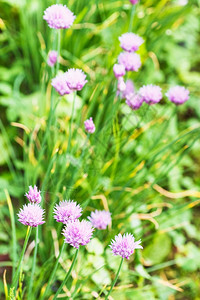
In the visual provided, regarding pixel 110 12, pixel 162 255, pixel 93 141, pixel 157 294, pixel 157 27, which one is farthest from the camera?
pixel 110 12

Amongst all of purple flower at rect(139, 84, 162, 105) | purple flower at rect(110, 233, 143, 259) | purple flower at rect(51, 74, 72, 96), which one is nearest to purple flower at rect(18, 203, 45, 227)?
purple flower at rect(110, 233, 143, 259)

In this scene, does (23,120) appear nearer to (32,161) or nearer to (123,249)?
(32,161)

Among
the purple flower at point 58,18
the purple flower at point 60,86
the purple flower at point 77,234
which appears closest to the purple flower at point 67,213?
the purple flower at point 77,234

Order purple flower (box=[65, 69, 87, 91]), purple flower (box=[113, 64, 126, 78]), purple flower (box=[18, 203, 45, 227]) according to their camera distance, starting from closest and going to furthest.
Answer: purple flower (box=[18, 203, 45, 227])
purple flower (box=[65, 69, 87, 91])
purple flower (box=[113, 64, 126, 78])

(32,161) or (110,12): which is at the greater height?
(110,12)

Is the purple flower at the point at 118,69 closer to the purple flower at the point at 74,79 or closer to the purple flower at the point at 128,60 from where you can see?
the purple flower at the point at 128,60

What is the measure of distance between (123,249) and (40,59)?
128cm

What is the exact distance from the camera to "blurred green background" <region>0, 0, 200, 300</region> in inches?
43.5

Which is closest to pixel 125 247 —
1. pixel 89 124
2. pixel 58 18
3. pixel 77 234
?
pixel 77 234

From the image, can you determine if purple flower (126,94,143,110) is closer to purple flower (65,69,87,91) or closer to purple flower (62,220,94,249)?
purple flower (65,69,87,91)

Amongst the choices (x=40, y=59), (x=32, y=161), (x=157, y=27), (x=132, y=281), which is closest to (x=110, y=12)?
Answer: (x=157, y=27)

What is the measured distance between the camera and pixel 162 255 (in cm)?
137

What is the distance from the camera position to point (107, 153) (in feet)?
4.09

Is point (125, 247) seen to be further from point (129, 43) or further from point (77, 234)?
point (129, 43)
